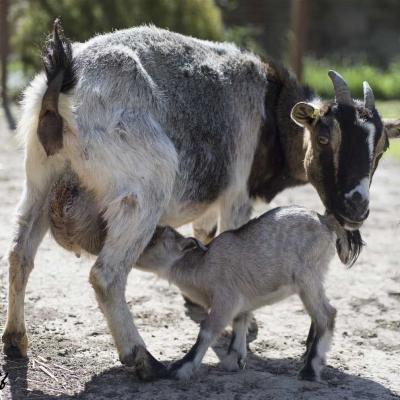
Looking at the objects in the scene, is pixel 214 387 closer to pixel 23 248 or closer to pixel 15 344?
pixel 15 344

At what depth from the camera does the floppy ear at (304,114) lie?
16.1ft

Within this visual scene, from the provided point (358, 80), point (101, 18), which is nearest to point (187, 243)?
point (101, 18)

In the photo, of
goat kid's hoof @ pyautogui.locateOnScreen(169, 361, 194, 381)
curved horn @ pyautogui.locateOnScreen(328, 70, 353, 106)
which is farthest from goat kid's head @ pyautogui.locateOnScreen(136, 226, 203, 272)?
curved horn @ pyautogui.locateOnScreen(328, 70, 353, 106)

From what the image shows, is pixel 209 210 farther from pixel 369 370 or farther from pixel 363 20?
pixel 363 20

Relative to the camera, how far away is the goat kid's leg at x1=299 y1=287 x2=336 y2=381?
14.7ft

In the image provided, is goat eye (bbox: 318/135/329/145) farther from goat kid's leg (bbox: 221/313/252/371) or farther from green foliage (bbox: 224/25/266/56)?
green foliage (bbox: 224/25/266/56)

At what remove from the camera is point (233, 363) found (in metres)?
4.62

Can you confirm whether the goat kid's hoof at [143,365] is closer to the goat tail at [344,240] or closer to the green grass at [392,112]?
the goat tail at [344,240]

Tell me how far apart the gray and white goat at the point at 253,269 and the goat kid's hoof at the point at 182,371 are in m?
0.01

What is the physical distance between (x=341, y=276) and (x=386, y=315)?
76 cm

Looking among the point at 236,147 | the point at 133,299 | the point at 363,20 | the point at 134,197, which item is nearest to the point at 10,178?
the point at 133,299

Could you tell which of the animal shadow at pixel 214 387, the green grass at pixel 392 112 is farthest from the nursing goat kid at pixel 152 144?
the green grass at pixel 392 112

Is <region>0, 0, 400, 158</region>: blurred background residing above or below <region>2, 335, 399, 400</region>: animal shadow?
above

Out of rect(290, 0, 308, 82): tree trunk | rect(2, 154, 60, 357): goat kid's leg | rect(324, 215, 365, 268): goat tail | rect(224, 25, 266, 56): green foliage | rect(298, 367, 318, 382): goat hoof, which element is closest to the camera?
rect(298, 367, 318, 382): goat hoof
